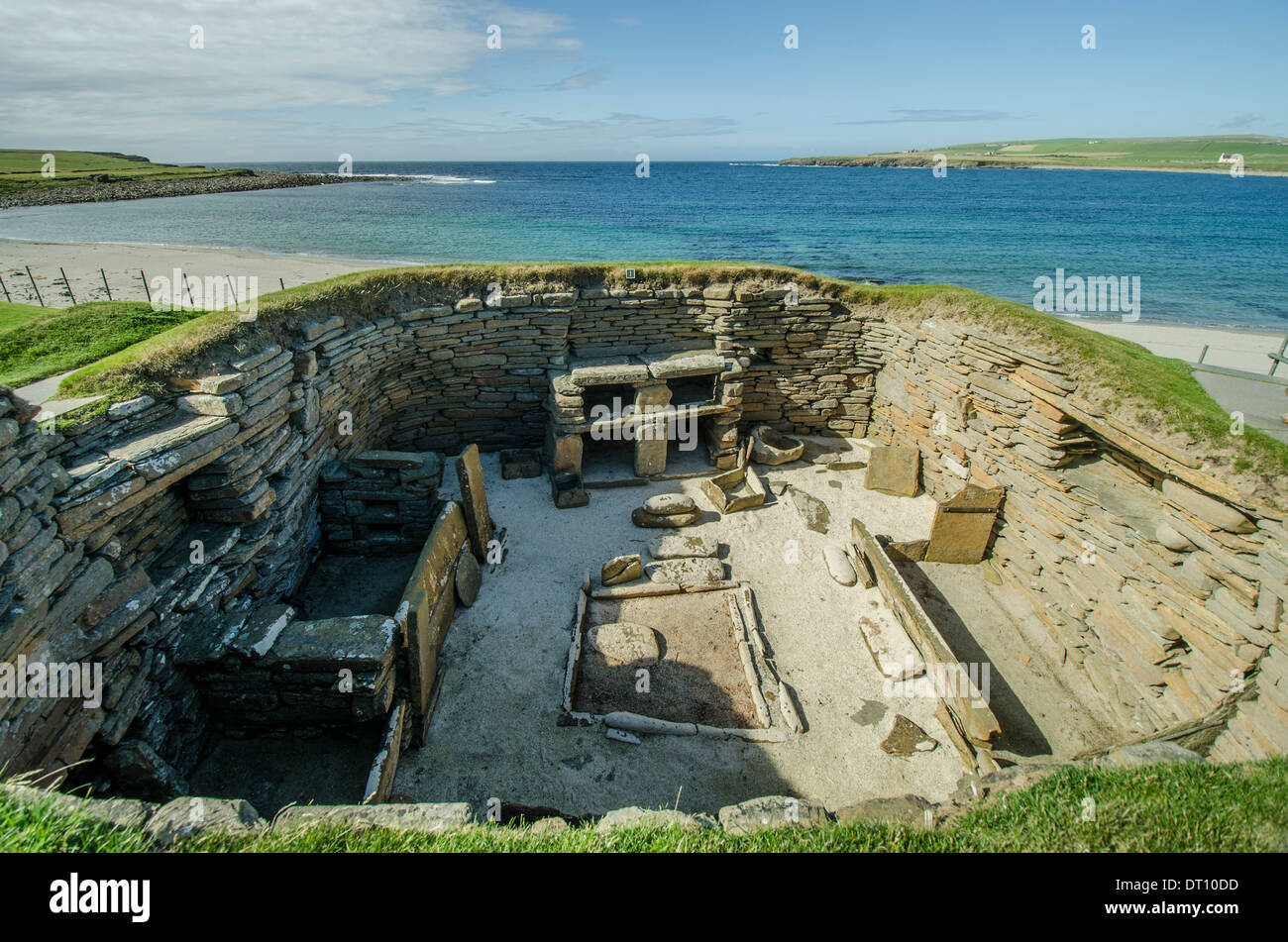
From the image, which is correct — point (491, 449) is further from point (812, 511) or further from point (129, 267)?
point (129, 267)

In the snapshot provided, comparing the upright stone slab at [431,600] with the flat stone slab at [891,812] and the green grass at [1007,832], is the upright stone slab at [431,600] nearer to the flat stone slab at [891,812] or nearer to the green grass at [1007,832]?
the green grass at [1007,832]

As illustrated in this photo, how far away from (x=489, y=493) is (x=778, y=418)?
634 centimetres

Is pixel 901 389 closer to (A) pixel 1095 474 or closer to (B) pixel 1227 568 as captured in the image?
(A) pixel 1095 474

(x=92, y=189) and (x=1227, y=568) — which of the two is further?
(x=92, y=189)

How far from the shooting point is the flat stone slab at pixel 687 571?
27.8 ft

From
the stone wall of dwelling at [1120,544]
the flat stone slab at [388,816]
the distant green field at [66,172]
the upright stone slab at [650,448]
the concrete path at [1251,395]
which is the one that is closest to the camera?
the flat stone slab at [388,816]

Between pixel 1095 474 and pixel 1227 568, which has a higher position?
pixel 1095 474

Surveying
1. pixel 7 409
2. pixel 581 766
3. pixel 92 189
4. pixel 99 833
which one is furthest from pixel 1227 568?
pixel 92 189

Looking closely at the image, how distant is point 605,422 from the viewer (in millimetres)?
10391

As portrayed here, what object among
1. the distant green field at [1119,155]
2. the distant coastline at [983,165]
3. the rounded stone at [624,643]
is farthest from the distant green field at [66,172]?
the distant green field at [1119,155]

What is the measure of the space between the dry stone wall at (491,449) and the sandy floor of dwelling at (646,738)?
1.33m

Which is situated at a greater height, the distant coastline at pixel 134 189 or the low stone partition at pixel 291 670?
the distant coastline at pixel 134 189

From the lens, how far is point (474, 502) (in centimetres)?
828

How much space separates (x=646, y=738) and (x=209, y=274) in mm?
27165
